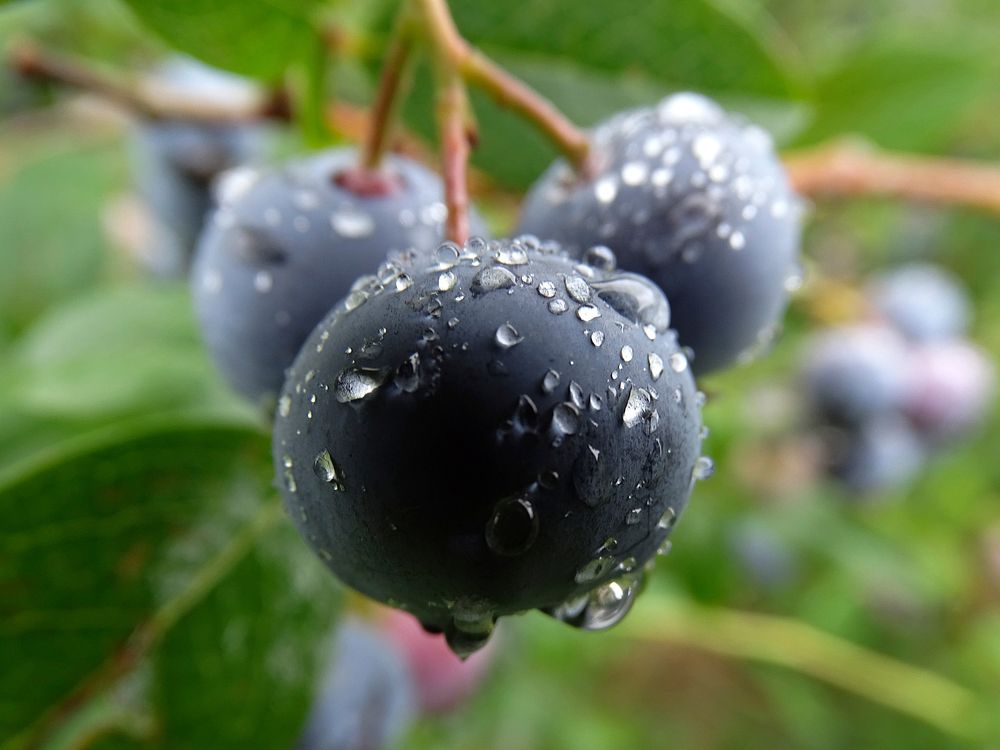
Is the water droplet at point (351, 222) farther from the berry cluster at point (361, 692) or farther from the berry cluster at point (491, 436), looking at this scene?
the berry cluster at point (361, 692)

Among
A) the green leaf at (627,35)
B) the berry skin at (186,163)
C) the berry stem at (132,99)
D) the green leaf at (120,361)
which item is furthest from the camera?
the berry skin at (186,163)

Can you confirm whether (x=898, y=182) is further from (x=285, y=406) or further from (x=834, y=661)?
(x=834, y=661)

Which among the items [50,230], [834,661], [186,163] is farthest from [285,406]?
[834,661]

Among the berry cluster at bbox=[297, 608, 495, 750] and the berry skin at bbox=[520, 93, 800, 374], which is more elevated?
the berry skin at bbox=[520, 93, 800, 374]

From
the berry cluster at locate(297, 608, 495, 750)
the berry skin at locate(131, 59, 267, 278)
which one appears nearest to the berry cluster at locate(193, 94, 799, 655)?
the berry cluster at locate(297, 608, 495, 750)

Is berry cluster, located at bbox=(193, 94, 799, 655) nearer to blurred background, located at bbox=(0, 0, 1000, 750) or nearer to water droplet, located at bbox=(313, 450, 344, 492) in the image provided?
water droplet, located at bbox=(313, 450, 344, 492)

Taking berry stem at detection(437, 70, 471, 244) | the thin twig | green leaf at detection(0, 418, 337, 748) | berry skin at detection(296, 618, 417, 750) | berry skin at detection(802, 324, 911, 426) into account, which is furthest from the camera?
the thin twig

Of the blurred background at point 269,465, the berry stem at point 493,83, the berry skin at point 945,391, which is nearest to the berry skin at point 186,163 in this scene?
the blurred background at point 269,465
